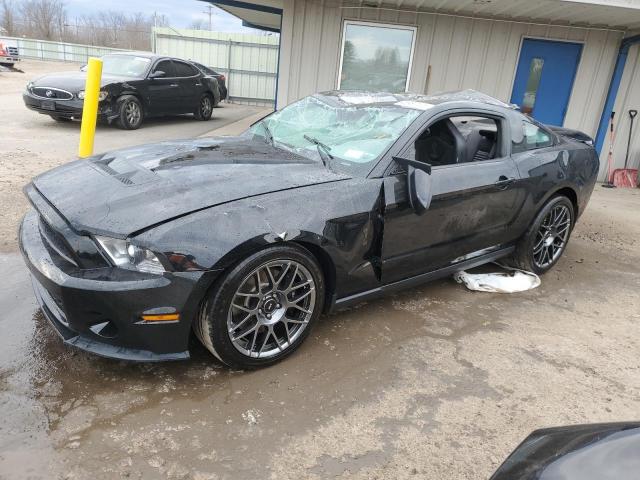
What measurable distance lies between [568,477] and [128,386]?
2115mm

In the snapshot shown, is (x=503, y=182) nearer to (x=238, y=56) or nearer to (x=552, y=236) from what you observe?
(x=552, y=236)

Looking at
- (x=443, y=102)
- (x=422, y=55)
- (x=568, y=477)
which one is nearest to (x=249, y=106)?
(x=422, y=55)

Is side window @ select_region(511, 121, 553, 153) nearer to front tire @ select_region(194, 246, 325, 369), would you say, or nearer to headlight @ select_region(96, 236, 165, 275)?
front tire @ select_region(194, 246, 325, 369)

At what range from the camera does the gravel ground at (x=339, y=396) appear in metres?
2.29

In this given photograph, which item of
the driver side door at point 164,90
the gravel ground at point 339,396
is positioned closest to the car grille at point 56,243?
the gravel ground at point 339,396

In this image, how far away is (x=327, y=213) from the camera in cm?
292

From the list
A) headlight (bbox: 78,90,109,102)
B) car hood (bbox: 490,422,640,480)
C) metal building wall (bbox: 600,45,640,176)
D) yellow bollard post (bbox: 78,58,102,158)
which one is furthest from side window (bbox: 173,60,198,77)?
car hood (bbox: 490,422,640,480)

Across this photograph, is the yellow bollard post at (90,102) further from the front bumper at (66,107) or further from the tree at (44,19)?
the tree at (44,19)

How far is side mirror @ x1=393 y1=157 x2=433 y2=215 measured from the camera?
10.3ft

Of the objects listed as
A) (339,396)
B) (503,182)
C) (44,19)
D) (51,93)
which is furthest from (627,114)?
(44,19)

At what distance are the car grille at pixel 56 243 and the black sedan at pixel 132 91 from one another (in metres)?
7.78

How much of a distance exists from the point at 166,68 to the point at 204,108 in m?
1.59

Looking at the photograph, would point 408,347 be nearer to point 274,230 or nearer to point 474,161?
point 274,230

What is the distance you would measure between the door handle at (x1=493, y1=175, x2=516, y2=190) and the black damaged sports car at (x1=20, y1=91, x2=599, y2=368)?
0.05ft
